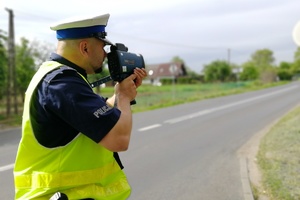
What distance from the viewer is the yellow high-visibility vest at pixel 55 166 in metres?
1.55

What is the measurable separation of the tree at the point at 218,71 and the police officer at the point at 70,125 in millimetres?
66871

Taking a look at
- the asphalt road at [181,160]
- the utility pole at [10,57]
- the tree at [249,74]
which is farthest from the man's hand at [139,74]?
the tree at [249,74]

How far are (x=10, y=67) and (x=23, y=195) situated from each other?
15.2 meters

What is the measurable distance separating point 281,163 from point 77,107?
224 inches

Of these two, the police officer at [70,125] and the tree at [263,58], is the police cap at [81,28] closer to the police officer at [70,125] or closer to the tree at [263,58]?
the police officer at [70,125]

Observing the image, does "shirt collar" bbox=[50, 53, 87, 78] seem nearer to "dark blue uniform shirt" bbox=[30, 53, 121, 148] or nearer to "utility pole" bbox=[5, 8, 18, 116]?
"dark blue uniform shirt" bbox=[30, 53, 121, 148]

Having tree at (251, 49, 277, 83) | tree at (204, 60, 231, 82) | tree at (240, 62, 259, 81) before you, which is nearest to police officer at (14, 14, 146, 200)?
tree at (204, 60, 231, 82)

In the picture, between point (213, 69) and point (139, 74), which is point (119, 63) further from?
point (213, 69)

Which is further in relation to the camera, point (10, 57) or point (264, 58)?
point (264, 58)

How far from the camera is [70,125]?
1540 mm

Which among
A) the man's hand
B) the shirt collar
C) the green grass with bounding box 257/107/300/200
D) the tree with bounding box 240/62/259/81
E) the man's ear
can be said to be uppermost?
the man's ear

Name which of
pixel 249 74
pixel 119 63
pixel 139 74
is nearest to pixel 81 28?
pixel 119 63

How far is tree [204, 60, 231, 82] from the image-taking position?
6750cm

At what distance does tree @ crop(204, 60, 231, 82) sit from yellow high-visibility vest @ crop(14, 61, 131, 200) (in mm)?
66915
